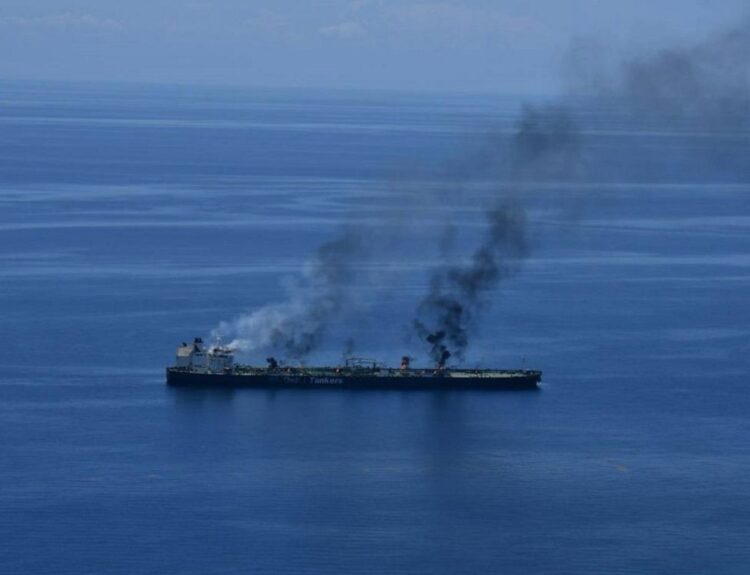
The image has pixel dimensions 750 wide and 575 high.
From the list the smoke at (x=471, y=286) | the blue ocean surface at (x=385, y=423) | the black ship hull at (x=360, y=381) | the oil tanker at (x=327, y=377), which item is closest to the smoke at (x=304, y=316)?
the blue ocean surface at (x=385, y=423)

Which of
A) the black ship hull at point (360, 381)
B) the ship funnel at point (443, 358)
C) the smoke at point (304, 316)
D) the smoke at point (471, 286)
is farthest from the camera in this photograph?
the smoke at point (304, 316)

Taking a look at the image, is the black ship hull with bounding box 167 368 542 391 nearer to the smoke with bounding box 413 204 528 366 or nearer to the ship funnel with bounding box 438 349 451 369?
the ship funnel with bounding box 438 349 451 369

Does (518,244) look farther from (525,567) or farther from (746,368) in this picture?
(525,567)

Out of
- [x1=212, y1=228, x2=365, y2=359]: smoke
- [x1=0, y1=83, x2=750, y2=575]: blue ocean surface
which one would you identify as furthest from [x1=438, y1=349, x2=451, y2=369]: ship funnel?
[x1=212, y1=228, x2=365, y2=359]: smoke

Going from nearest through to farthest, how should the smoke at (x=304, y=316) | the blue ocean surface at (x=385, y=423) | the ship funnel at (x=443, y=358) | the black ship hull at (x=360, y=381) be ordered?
the blue ocean surface at (x=385, y=423), the black ship hull at (x=360, y=381), the ship funnel at (x=443, y=358), the smoke at (x=304, y=316)

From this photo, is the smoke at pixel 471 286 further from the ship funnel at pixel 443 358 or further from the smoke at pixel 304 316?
the smoke at pixel 304 316

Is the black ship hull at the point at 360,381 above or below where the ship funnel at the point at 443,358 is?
below

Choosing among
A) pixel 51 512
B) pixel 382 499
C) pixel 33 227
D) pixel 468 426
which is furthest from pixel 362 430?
A: pixel 33 227
